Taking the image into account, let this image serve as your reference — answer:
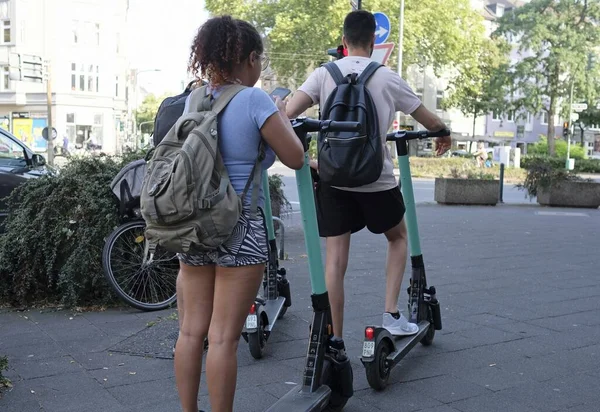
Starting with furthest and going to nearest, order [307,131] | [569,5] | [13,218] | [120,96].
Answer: [120,96]
[569,5]
[13,218]
[307,131]

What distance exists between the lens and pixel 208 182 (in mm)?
2625

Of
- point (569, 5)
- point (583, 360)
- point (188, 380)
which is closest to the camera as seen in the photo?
point (188, 380)

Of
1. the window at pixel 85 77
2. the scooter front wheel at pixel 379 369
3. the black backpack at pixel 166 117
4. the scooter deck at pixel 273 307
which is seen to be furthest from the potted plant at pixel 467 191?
the window at pixel 85 77

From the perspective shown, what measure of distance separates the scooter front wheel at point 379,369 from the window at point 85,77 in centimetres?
5878

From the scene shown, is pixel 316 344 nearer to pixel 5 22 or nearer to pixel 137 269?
pixel 137 269

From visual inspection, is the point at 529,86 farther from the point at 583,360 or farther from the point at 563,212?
the point at 583,360

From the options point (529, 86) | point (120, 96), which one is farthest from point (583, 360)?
point (120, 96)

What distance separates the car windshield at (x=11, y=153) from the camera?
7.43 m

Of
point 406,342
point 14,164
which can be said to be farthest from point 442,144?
point 14,164

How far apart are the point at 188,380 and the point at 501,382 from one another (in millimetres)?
1904

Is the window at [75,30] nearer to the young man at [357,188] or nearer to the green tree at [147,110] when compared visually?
the green tree at [147,110]

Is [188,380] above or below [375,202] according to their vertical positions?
below

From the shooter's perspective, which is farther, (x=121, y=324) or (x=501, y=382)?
(x=121, y=324)

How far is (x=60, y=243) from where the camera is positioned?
566cm
